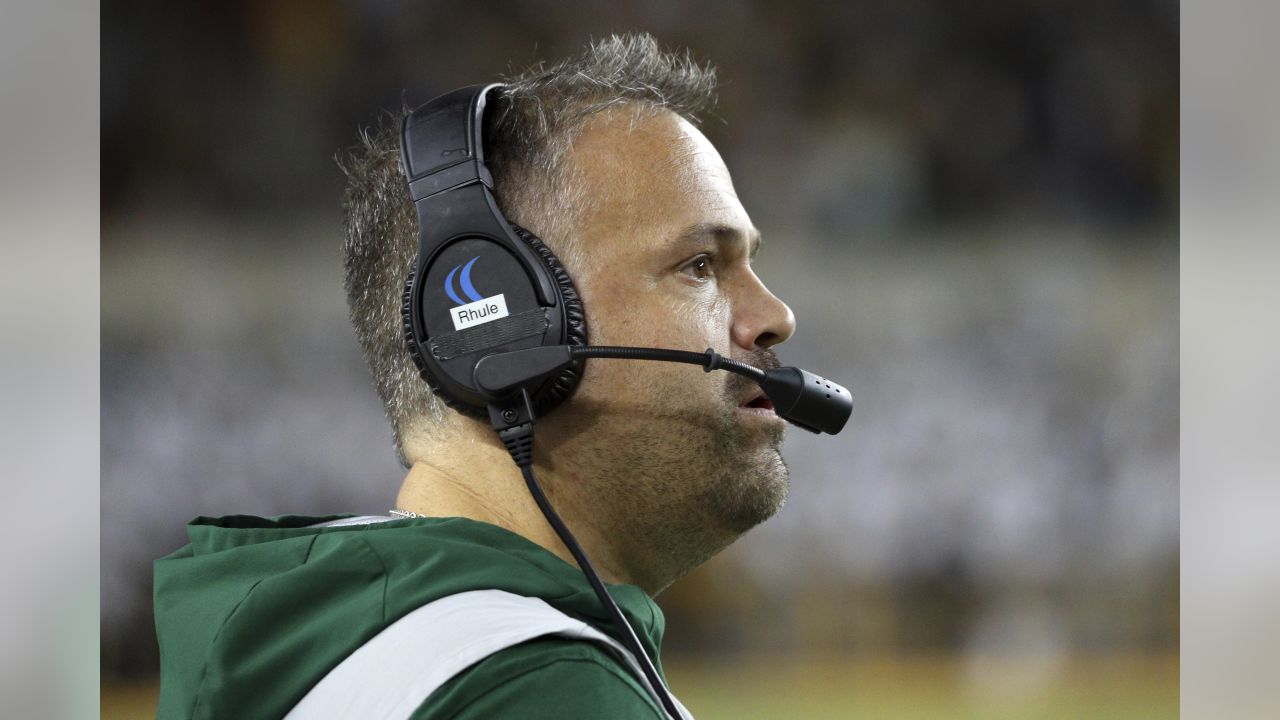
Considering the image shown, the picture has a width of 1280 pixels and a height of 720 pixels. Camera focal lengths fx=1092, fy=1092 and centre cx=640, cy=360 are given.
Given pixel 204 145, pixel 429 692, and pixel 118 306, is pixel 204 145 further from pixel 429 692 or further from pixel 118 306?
pixel 429 692

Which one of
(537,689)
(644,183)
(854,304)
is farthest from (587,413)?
(854,304)

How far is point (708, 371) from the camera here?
0.76 meters

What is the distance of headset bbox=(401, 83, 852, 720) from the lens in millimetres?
722

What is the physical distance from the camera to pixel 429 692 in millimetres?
493

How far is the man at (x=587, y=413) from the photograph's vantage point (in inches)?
24.8

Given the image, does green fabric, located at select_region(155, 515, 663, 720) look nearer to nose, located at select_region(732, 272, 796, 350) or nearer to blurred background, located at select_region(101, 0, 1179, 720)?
nose, located at select_region(732, 272, 796, 350)

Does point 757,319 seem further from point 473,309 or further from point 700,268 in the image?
point 473,309

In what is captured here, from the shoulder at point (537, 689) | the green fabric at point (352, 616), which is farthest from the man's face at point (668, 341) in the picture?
the shoulder at point (537, 689)

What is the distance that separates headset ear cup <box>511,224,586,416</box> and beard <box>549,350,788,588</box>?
30mm

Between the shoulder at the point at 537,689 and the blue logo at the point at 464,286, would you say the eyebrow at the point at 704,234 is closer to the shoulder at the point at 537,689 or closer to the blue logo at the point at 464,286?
the blue logo at the point at 464,286

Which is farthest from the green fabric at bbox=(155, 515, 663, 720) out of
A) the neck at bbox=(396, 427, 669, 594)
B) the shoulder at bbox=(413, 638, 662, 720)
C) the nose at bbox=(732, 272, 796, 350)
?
the nose at bbox=(732, 272, 796, 350)
